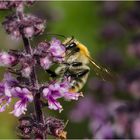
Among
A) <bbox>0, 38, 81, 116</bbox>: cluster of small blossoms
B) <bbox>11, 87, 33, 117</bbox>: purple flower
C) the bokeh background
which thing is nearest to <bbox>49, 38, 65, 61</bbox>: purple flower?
<bbox>0, 38, 81, 116</bbox>: cluster of small blossoms

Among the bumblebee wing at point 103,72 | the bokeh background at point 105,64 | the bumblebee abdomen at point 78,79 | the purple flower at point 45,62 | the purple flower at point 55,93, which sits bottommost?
the bokeh background at point 105,64

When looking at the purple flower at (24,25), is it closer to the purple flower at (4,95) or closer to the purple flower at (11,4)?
the purple flower at (11,4)

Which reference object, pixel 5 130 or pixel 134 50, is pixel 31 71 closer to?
pixel 134 50

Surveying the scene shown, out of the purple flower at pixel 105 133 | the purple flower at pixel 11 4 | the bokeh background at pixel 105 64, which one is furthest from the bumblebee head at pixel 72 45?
the purple flower at pixel 105 133

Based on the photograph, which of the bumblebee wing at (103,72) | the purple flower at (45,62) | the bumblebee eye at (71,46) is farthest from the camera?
the bumblebee wing at (103,72)

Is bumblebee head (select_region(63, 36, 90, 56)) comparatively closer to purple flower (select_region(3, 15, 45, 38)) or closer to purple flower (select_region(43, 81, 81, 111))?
purple flower (select_region(43, 81, 81, 111))

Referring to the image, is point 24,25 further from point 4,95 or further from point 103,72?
point 103,72

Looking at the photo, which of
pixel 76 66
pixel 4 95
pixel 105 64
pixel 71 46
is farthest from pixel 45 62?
pixel 105 64
